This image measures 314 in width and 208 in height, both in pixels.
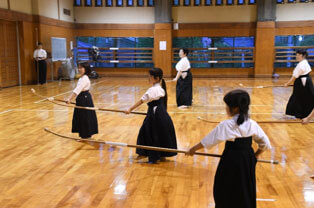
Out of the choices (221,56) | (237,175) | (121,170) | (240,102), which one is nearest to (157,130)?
(121,170)

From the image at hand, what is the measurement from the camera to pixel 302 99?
295 inches

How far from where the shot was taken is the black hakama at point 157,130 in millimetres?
4828

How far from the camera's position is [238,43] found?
1838 centimetres

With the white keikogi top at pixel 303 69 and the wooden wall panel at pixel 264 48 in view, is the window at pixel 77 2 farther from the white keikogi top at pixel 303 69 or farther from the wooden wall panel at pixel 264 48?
the white keikogi top at pixel 303 69

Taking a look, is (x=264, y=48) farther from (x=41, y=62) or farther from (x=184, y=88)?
(x=41, y=62)

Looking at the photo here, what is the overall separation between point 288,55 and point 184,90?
10535 mm

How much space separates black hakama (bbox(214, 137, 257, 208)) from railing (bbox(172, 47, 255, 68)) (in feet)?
51.8

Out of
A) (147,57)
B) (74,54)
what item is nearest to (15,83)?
(74,54)

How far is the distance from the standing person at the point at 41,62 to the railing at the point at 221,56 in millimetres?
6761

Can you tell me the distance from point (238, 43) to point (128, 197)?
1587cm

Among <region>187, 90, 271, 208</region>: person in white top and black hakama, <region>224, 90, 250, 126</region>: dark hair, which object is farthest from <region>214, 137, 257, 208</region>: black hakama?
<region>224, 90, 250, 126</region>: dark hair

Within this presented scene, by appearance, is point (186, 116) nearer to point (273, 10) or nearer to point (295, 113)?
point (295, 113)

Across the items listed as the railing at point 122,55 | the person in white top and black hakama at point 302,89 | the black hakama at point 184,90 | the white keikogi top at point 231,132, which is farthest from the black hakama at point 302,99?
the railing at point 122,55

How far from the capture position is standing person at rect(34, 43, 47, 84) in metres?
14.6
